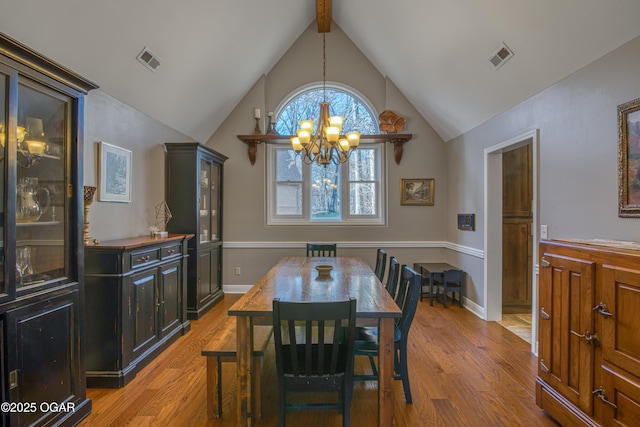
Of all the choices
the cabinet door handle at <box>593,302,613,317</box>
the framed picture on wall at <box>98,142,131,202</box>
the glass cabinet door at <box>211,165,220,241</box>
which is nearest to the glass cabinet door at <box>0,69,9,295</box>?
the framed picture on wall at <box>98,142,131,202</box>

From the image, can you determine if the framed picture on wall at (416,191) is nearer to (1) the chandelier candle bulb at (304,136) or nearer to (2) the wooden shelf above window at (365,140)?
(2) the wooden shelf above window at (365,140)

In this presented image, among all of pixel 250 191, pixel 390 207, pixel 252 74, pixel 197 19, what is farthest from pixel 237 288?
pixel 197 19

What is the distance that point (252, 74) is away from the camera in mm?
4656

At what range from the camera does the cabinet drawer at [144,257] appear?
2.59m

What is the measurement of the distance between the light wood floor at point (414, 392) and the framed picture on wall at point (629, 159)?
4.70ft

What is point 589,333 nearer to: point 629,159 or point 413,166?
point 629,159

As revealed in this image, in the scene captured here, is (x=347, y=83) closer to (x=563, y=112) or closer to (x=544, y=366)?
(x=563, y=112)

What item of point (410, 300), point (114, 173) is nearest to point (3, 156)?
point (114, 173)

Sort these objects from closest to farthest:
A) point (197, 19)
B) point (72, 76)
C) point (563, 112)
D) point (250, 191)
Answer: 1. point (72, 76)
2. point (563, 112)
3. point (197, 19)
4. point (250, 191)

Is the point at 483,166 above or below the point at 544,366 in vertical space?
above

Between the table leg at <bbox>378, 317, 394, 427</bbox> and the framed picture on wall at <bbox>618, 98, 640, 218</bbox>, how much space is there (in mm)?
1684

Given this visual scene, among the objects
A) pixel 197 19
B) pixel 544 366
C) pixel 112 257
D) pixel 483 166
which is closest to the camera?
pixel 544 366

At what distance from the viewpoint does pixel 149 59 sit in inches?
118

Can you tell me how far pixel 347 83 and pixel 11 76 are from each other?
13.6 ft
